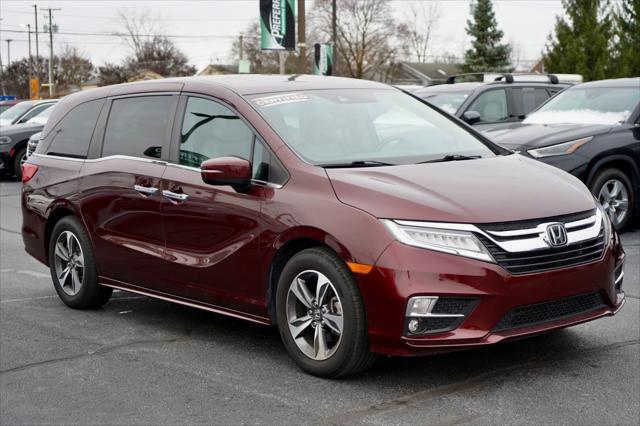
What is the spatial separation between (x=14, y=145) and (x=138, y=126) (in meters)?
14.8

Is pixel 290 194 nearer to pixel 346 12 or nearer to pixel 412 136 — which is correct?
pixel 412 136

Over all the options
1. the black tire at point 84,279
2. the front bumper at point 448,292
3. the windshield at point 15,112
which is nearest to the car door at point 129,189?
the black tire at point 84,279

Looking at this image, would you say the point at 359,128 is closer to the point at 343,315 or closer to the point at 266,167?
the point at 266,167

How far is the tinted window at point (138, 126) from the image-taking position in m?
6.41

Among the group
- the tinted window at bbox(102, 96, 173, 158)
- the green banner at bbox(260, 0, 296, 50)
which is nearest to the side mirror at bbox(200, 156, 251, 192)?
the tinted window at bbox(102, 96, 173, 158)

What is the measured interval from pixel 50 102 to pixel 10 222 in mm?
10024

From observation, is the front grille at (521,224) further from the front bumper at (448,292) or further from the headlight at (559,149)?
the headlight at (559,149)

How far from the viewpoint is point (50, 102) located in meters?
23.0

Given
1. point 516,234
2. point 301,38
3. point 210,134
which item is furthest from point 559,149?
point 301,38

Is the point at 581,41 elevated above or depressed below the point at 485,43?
below

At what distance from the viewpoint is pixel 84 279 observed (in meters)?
7.02

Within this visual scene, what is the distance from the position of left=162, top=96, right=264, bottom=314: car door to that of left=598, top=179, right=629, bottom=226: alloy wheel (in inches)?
224

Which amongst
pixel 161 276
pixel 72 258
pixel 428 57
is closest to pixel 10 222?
pixel 72 258

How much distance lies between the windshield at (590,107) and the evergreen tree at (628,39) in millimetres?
18323
